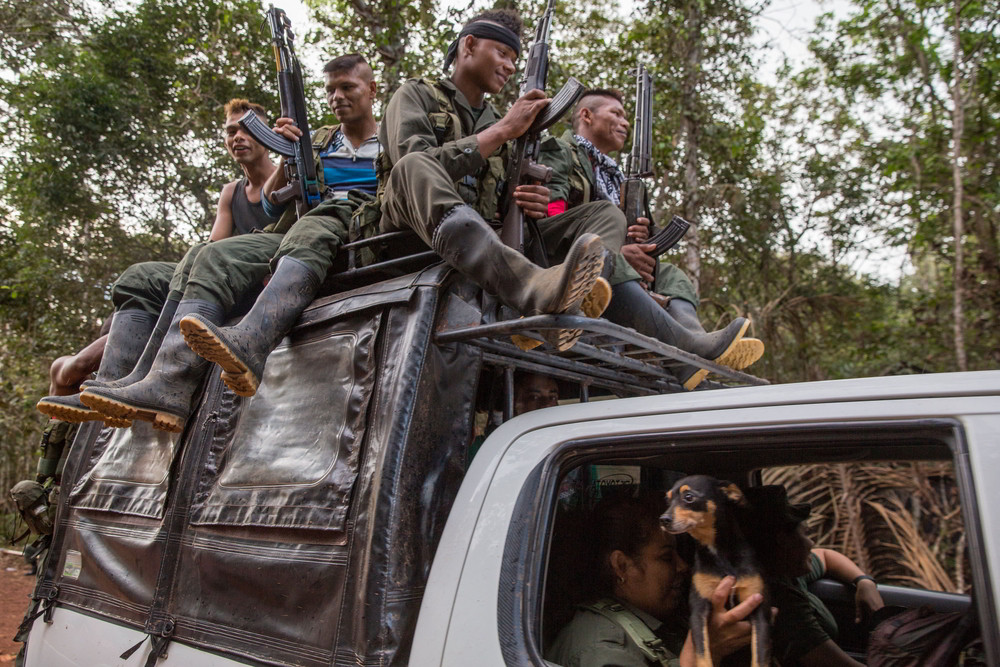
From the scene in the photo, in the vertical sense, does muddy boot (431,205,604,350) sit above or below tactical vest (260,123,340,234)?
below

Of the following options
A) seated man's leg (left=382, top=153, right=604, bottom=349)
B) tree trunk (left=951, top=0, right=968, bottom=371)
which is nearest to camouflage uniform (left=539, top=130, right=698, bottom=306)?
seated man's leg (left=382, top=153, right=604, bottom=349)

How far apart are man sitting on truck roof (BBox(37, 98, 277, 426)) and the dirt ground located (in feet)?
10.7

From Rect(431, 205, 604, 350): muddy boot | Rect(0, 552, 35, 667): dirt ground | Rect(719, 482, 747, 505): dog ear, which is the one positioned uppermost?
Rect(431, 205, 604, 350): muddy boot

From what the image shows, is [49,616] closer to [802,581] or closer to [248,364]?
[248,364]

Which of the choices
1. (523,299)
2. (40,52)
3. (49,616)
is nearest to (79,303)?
(40,52)

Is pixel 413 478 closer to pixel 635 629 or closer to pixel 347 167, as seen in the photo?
pixel 635 629

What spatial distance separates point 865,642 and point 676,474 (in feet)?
3.44

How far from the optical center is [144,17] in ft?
34.9

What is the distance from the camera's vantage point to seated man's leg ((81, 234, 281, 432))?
2402mm

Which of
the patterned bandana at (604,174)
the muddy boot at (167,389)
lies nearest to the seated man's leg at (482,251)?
the muddy boot at (167,389)

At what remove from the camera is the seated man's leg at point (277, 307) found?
7.13 feet

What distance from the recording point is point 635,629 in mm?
1719

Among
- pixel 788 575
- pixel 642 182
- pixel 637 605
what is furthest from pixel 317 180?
pixel 788 575

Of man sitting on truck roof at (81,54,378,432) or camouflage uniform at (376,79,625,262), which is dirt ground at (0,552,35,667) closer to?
man sitting on truck roof at (81,54,378,432)
